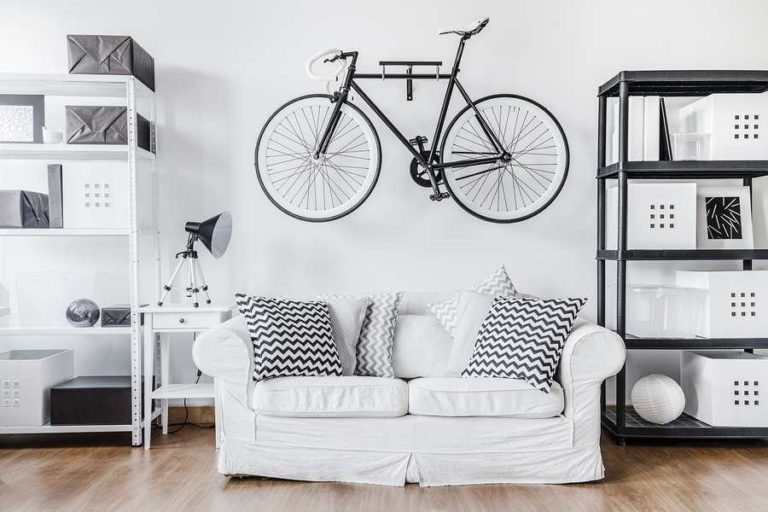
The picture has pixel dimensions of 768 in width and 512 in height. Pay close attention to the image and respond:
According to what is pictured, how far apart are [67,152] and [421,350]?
6.72 ft

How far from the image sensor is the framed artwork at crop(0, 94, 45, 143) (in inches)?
129

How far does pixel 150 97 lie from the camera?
3602 mm

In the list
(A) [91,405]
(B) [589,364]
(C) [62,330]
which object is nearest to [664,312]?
(B) [589,364]

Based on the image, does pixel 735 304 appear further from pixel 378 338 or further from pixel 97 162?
pixel 97 162

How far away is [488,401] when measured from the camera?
2641 mm

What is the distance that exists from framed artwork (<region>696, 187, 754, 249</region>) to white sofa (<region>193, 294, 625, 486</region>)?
111 cm

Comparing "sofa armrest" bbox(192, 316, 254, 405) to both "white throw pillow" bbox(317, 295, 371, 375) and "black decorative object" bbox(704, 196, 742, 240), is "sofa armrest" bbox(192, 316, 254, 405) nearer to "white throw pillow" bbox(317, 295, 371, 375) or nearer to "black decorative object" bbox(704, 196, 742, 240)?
"white throw pillow" bbox(317, 295, 371, 375)

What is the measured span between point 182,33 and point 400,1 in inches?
48.2

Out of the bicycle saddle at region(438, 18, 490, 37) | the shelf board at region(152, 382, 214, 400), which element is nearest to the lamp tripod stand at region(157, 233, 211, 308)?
the shelf board at region(152, 382, 214, 400)

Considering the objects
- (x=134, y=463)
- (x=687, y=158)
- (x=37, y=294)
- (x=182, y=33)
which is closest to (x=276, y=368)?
(x=134, y=463)

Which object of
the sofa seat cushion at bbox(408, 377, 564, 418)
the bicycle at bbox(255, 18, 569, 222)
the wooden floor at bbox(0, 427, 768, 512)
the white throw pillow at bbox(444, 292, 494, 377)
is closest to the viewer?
the wooden floor at bbox(0, 427, 768, 512)

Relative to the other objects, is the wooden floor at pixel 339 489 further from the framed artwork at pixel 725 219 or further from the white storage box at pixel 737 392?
the framed artwork at pixel 725 219

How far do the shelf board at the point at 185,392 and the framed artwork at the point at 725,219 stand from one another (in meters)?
2.62

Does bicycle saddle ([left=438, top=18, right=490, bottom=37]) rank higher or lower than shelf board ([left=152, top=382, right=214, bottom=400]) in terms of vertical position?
higher
